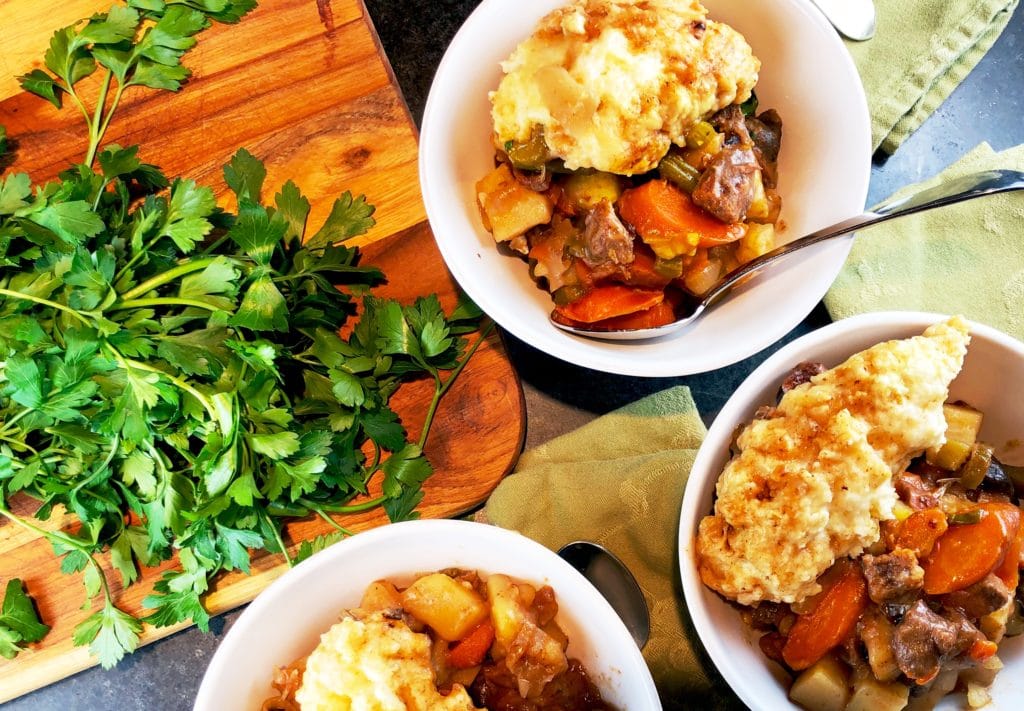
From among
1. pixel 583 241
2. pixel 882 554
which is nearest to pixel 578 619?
pixel 882 554

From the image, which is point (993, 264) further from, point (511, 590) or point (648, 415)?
point (511, 590)

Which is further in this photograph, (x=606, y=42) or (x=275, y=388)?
(x=275, y=388)

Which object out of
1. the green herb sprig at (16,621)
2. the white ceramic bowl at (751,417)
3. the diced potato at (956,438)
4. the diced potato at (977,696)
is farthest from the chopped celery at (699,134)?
the green herb sprig at (16,621)

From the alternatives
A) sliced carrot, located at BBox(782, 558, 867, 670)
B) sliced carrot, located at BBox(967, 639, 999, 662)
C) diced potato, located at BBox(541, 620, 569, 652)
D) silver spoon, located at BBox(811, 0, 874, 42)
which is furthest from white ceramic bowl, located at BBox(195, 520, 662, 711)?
silver spoon, located at BBox(811, 0, 874, 42)

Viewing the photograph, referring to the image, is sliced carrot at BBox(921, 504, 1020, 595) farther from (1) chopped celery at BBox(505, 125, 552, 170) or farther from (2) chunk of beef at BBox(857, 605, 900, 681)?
(1) chopped celery at BBox(505, 125, 552, 170)

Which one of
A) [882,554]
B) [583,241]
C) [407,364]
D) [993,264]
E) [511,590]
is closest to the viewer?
→ [882,554]

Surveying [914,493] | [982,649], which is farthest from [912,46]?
[982,649]

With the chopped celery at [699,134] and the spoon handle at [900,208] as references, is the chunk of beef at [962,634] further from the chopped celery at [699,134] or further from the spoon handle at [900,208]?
the chopped celery at [699,134]
